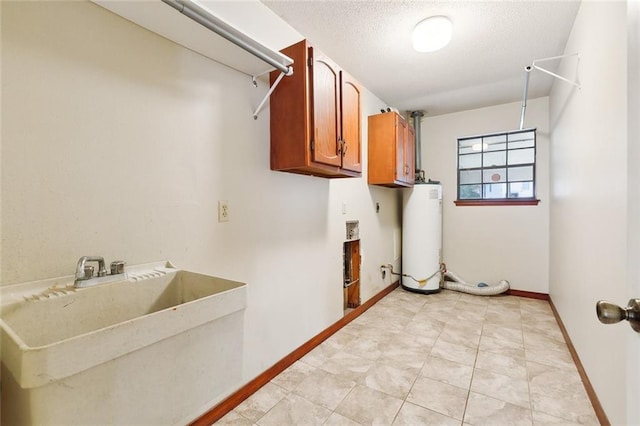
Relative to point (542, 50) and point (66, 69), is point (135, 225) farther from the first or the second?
point (542, 50)

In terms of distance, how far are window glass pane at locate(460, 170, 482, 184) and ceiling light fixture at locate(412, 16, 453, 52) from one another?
2.37 meters

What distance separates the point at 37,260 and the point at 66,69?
0.74 metres

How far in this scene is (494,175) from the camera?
12.7 feet

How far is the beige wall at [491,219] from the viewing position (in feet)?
11.5

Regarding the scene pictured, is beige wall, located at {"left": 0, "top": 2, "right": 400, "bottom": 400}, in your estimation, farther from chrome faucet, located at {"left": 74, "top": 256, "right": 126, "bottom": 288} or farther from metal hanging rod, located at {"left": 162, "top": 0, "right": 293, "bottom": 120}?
metal hanging rod, located at {"left": 162, "top": 0, "right": 293, "bottom": 120}

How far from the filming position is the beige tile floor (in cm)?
158

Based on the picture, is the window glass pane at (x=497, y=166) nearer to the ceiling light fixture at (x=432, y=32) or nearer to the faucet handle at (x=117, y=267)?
the ceiling light fixture at (x=432, y=32)

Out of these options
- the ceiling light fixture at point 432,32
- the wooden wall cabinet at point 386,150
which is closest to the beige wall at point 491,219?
the wooden wall cabinet at point 386,150

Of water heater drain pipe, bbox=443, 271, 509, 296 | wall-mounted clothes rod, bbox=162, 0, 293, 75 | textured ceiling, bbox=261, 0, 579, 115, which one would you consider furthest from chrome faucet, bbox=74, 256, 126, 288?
water heater drain pipe, bbox=443, 271, 509, 296

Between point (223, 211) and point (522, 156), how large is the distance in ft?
12.7

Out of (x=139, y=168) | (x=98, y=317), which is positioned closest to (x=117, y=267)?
(x=98, y=317)

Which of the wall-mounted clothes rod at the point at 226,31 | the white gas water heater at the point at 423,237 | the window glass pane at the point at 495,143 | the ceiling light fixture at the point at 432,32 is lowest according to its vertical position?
the white gas water heater at the point at 423,237

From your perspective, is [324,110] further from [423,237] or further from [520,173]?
[520,173]

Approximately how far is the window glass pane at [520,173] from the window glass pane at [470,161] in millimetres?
408
